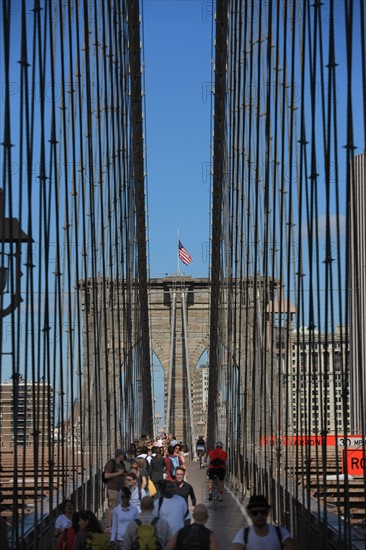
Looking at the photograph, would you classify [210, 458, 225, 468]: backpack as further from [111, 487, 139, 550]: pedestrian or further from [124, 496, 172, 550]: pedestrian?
[124, 496, 172, 550]: pedestrian

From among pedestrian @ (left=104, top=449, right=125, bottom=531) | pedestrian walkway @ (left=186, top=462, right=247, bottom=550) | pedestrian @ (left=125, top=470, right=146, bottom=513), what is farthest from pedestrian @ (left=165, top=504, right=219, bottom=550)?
pedestrian @ (left=104, top=449, right=125, bottom=531)

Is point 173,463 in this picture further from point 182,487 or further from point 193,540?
point 193,540

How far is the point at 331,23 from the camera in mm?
9930

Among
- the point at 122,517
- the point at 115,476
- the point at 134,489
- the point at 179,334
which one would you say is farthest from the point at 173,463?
the point at 179,334

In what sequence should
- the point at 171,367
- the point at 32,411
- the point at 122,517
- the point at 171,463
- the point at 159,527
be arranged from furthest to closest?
the point at 171,367, the point at 32,411, the point at 171,463, the point at 122,517, the point at 159,527

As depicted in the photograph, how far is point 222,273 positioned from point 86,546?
93.7ft

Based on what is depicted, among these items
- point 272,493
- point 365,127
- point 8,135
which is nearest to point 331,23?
point 365,127

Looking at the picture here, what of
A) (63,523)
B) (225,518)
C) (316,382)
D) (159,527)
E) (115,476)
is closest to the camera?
(159,527)

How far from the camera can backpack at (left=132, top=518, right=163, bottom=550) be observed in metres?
9.72

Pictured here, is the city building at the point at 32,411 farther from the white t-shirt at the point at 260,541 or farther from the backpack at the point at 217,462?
the white t-shirt at the point at 260,541

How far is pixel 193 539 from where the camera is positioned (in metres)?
8.91

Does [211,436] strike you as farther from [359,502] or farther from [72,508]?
[72,508]

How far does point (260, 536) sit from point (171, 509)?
96.8 inches

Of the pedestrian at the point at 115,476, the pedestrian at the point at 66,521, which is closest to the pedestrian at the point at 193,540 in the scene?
the pedestrian at the point at 66,521
